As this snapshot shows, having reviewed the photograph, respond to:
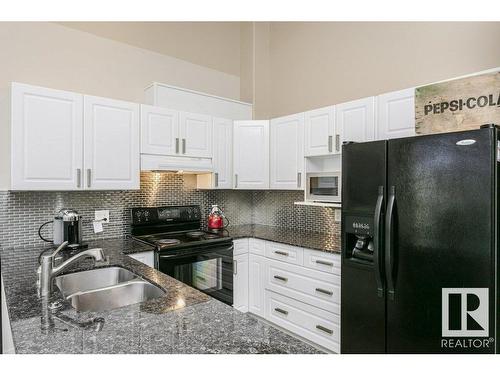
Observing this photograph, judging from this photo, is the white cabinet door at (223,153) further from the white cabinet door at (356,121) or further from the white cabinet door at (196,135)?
the white cabinet door at (356,121)

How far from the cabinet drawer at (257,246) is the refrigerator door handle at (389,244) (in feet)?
4.33

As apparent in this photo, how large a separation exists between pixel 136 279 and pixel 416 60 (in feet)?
8.66

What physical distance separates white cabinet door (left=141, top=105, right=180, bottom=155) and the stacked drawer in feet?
3.90

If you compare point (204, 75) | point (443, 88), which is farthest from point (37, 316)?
point (204, 75)

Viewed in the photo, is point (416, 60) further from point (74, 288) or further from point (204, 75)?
point (74, 288)

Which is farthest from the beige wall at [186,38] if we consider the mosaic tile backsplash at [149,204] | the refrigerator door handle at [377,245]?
the refrigerator door handle at [377,245]

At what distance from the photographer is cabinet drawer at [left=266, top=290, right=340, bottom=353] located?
233 centimetres

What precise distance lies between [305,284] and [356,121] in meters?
1.37

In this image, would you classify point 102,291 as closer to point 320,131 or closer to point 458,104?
point 320,131

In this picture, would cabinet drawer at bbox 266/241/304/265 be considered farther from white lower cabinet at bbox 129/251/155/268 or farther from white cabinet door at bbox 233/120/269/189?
white lower cabinet at bbox 129/251/155/268

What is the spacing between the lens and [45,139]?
2.18 m

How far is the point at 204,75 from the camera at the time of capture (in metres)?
3.52

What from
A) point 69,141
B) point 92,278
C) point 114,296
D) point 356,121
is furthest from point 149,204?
point 356,121
